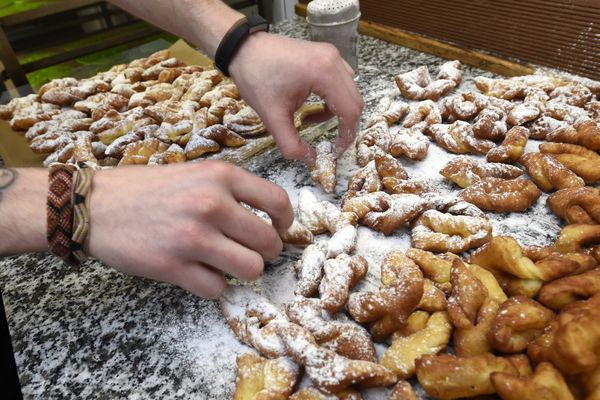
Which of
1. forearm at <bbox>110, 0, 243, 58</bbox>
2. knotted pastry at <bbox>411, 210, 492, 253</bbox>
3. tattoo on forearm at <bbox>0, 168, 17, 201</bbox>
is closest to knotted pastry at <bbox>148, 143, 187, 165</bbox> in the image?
forearm at <bbox>110, 0, 243, 58</bbox>

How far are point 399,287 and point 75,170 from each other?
655 mm

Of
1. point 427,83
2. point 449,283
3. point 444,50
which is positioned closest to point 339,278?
point 449,283

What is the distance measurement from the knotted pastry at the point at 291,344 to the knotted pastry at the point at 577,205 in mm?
604

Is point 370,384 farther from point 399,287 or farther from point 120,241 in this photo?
point 120,241

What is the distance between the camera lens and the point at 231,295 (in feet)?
3.22

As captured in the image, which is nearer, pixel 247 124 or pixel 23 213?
pixel 23 213

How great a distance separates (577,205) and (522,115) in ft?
1.38

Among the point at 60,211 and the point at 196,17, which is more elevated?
the point at 196,17

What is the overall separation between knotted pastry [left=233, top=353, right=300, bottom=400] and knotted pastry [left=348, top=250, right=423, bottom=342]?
0.17 m

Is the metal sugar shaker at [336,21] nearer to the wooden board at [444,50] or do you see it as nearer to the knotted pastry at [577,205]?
the wooden board at [444,50]

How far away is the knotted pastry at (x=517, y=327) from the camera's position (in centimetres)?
78

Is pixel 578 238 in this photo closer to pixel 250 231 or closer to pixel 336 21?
pixel 250 231

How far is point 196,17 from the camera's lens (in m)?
1.32

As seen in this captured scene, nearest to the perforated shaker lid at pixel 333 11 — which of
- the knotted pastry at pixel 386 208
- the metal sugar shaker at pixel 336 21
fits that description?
the metal sugar shaker at pixel 336 21
